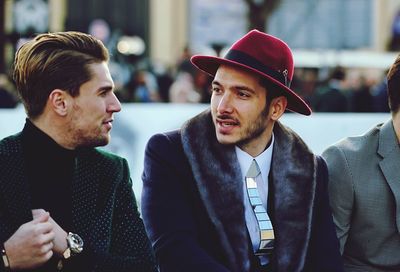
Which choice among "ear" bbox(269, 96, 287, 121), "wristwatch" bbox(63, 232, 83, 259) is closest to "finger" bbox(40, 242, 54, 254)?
"wristwatch" bbox(63, 232, 83, 259)

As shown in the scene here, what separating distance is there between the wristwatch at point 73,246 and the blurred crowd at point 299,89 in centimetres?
879

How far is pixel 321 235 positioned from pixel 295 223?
0.47 feet

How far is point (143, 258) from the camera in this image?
11.8 ft

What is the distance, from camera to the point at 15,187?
11.1ft

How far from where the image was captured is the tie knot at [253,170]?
13.6 ft

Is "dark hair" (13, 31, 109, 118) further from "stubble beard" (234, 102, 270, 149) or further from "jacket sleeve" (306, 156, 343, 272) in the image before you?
"jacket sleeve" (306, 156, 343, 272)

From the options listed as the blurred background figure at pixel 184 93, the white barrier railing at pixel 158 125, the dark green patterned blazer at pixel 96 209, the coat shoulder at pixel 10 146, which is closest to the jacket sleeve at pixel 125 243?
the dark green patterned blazer at pixel 96 209

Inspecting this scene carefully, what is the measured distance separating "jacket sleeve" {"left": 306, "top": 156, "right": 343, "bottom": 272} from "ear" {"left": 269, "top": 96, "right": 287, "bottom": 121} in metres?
0.31

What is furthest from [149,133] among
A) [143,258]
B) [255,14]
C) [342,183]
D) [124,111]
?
[255,14]

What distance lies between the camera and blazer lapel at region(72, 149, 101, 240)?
11.5 feet

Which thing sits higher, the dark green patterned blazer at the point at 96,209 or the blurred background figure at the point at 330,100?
the dark green patterned blazer at the point at 96,209

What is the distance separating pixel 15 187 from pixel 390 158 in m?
1.81

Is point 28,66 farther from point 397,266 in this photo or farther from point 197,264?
point 397,266

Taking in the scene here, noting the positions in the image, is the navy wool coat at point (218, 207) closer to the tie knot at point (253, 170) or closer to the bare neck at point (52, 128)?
the tie knot at point (253, 170)
